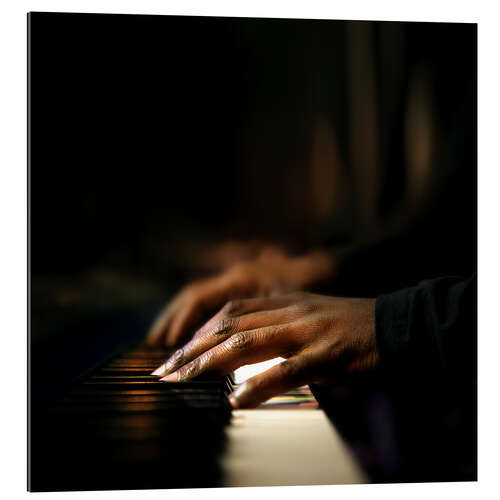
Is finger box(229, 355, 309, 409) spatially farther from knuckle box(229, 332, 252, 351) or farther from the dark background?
the dark background

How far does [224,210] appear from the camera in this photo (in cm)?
183

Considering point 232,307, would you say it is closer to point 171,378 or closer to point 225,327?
point 225,327

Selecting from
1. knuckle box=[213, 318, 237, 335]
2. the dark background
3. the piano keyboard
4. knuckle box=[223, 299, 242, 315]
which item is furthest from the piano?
the dark background

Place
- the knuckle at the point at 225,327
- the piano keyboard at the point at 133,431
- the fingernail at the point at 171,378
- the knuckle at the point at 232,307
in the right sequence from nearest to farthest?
the piano keyboard at the point at 133,431
the fingernail at the point at 171,378
the knuckle at the point at 225,327
the knuckle at the point at 232,307

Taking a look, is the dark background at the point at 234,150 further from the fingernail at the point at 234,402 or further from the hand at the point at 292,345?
the fingernail at the point at 234,402

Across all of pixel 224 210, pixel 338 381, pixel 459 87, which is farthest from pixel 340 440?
pixel 459 87

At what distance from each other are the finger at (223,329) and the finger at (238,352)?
0.02 meters

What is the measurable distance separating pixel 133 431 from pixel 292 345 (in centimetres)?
48

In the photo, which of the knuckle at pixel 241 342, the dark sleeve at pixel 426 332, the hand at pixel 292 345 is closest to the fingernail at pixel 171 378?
the hand at pixel 292 345

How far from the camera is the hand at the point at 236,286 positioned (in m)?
1.79

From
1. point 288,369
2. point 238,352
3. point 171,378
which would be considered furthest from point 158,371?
point 288,369

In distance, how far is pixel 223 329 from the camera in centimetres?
164

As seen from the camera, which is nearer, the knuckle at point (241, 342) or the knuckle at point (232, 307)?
the knuckle at point (241, 342)

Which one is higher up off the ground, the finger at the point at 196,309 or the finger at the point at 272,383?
the finger at the point at 196,309
